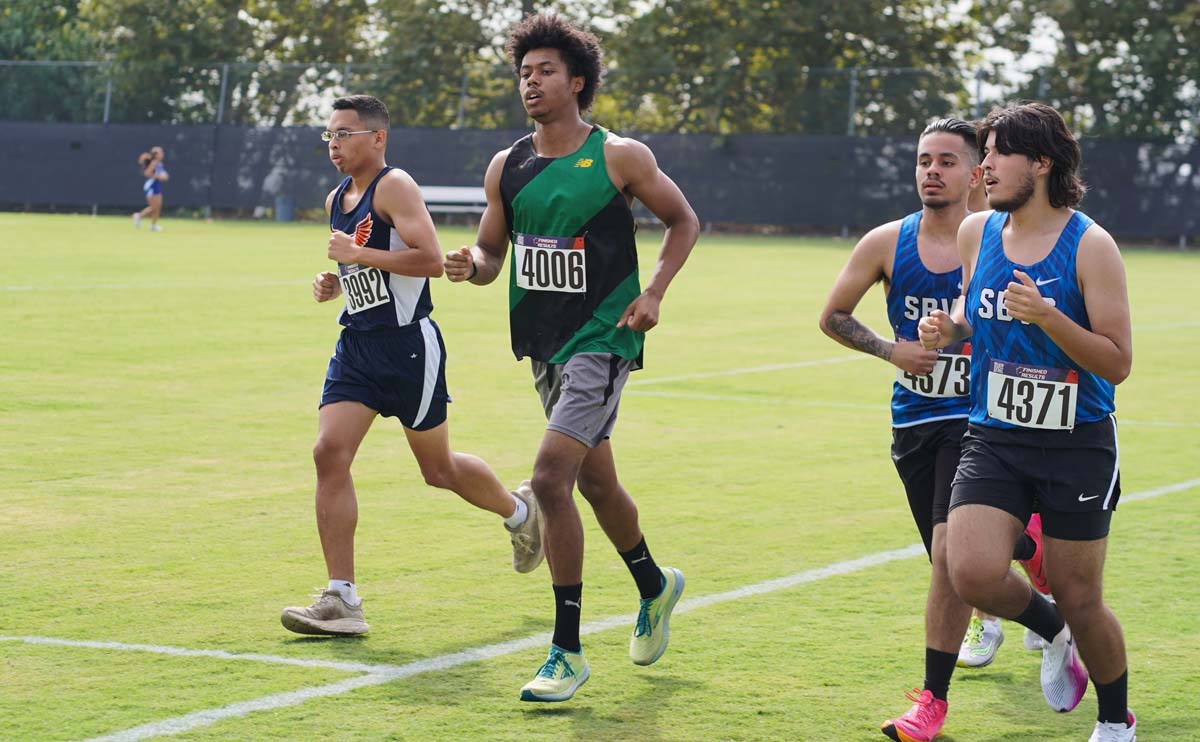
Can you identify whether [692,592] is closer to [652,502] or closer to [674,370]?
[652,502]

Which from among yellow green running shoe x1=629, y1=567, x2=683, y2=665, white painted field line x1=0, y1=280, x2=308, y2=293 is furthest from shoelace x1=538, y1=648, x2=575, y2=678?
white painted field line x1=0, y1=280, x2=308, y2=293

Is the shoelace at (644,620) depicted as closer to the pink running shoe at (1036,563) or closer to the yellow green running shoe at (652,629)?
the yellow green running shoe at (652,629)

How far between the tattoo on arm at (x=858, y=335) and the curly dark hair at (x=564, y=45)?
4.31 feet

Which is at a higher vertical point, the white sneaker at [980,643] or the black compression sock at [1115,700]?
the black compression sock at [1115,700]

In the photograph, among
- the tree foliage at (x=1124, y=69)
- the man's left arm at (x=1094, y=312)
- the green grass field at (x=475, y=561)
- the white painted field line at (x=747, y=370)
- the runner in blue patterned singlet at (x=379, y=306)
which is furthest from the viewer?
the tree foliage at (x=1124, y=69)

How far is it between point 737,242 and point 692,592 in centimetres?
3442

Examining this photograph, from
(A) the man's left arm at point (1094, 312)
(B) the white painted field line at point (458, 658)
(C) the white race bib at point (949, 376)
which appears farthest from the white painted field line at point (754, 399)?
(A) the man's left arm at point (1094, 312)

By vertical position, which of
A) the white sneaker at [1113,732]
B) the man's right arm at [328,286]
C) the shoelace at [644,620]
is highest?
the man's right arm at [328,286]

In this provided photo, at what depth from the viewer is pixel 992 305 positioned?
213 inches

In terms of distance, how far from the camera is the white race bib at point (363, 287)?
24.1 ft

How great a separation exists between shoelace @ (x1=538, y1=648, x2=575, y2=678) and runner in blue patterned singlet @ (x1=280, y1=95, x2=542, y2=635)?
1299 millimetres

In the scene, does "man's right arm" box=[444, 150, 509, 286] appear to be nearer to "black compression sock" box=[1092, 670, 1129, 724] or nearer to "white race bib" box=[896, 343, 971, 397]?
"white race bib" box=[896, 343, 971, 397]

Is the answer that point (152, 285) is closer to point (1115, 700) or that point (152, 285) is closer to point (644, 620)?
point (644, 620)

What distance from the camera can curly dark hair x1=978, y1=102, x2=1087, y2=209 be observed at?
5.35 meters
